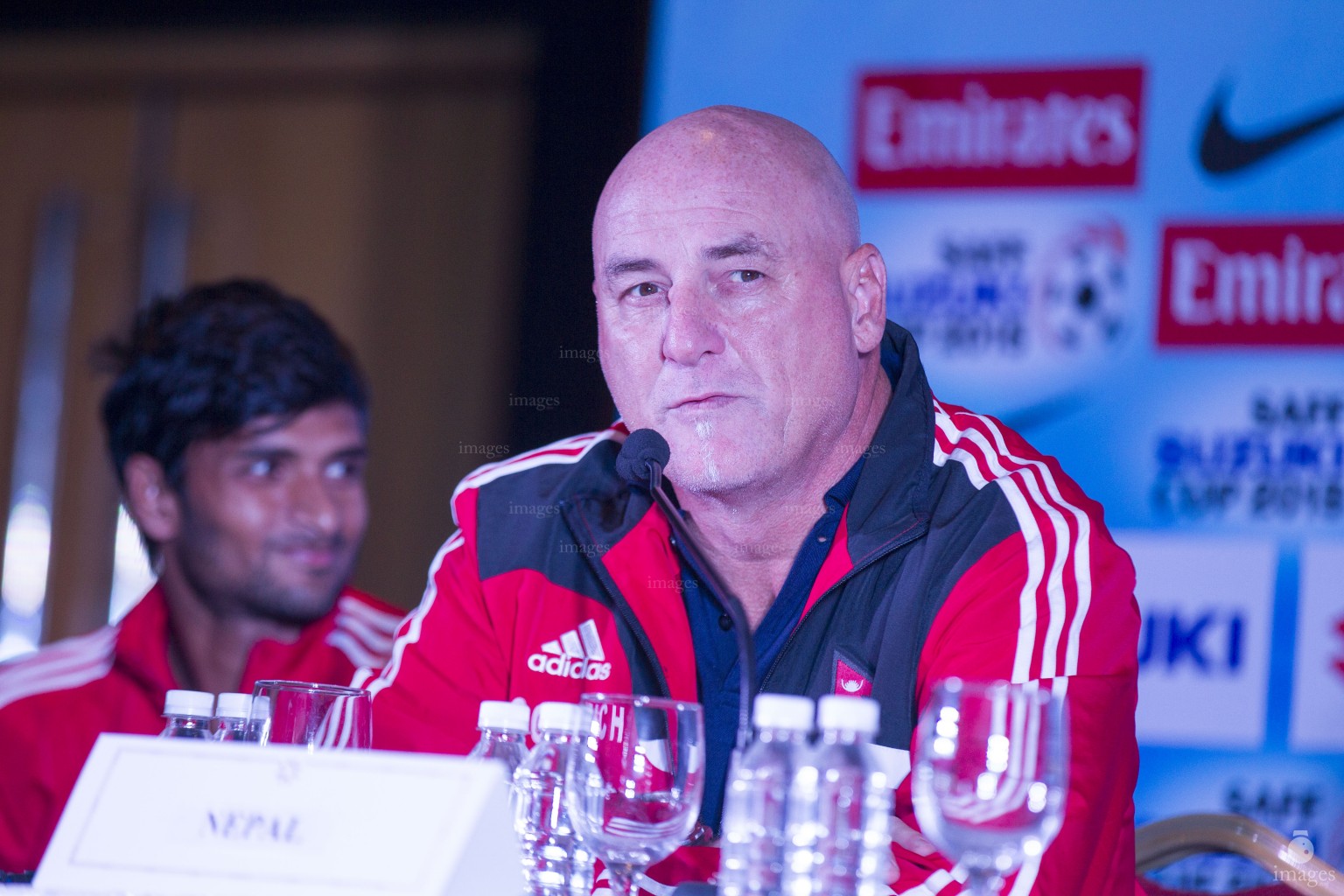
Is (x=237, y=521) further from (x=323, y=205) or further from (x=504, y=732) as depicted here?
(x=323, y=205)

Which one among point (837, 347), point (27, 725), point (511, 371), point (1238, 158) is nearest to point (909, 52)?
point (1238, 158)

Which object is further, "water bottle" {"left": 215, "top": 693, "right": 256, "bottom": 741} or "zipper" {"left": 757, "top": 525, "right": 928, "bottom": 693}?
"zipper" {"left": 757, "top": 525, "right": 928, "bottom": 693}

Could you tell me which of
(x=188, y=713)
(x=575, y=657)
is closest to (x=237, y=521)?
(x=575, y=657)

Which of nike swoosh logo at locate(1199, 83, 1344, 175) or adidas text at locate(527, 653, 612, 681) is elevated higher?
nike swoosh logo at locate(1199, 83, 1344, 175)

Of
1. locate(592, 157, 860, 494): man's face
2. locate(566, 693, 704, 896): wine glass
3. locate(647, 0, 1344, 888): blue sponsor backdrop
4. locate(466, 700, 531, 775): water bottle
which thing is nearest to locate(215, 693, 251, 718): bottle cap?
locate(466, 700, 531, 775): water bottle

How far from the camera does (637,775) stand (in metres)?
1.06

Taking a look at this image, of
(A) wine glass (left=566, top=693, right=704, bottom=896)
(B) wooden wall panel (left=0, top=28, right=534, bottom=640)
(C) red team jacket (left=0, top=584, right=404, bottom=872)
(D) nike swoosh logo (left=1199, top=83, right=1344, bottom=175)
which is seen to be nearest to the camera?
(A) wine glass (left=566, top=693, right=704, bottom=896)

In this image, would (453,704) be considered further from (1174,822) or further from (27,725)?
(27,725)

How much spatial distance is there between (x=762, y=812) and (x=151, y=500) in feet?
6.90

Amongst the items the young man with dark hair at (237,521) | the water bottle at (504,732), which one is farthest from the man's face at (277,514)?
the water bottle at (504,732)

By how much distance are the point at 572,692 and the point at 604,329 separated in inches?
16.5

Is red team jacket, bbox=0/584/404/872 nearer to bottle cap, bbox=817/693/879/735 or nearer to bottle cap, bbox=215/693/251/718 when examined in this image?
bottle cap, bbox=215/693/251/718

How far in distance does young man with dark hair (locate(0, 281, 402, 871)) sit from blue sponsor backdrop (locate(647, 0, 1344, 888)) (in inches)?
39.7

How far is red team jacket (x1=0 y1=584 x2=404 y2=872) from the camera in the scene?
252 cm
